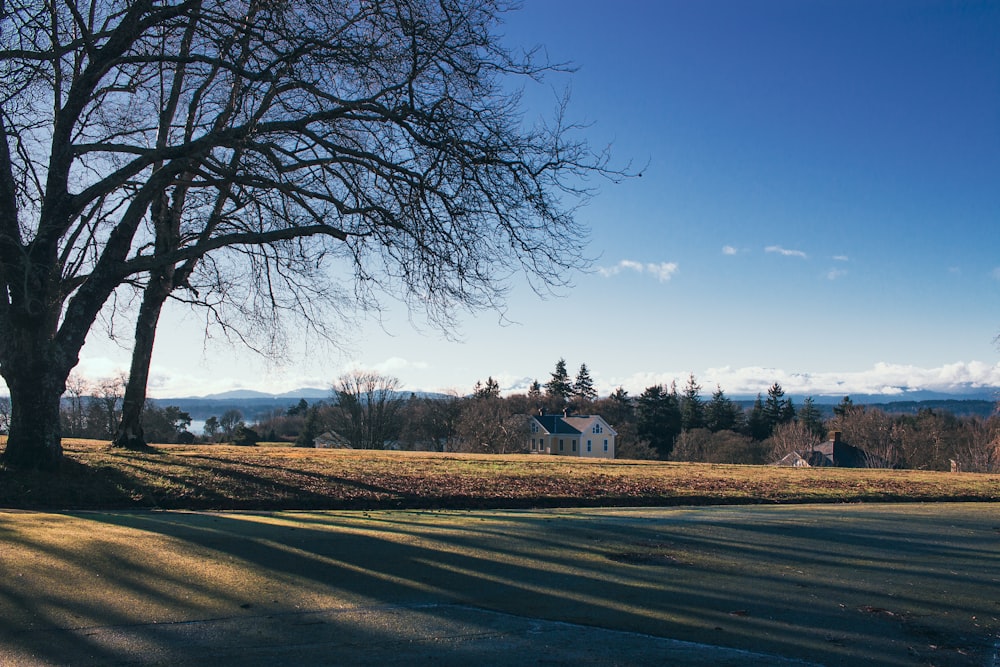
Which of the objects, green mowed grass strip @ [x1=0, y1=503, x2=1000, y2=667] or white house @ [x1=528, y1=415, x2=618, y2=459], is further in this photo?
white house @ [x1=528, y1=415, x2=618, y2=459]

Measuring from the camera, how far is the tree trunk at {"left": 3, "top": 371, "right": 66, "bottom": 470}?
11312 millimetres

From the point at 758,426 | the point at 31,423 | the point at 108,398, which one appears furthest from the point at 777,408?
the point at 31,423

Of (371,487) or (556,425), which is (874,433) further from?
(371,487)

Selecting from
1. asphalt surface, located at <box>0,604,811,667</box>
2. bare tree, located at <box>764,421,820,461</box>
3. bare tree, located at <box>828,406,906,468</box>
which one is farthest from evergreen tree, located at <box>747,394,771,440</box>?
asphalt surface, located at <box>0,604,811,667</box>

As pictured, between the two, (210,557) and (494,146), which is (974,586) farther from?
(494,146)

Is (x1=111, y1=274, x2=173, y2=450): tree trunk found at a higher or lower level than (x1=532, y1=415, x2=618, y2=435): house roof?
higher

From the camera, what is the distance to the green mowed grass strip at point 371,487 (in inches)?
419

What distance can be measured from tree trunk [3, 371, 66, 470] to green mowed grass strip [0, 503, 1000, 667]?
3.12 metres

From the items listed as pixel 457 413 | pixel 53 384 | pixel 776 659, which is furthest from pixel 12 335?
pixel 457 413

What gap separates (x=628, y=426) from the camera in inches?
3487

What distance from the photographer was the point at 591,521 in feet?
32.5

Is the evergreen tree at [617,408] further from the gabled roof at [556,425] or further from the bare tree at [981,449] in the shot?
the bare tree at [981,449]

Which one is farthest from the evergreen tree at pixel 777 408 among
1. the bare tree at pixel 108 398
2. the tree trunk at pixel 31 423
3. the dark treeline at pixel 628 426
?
the tree trunk at pixel 31 423

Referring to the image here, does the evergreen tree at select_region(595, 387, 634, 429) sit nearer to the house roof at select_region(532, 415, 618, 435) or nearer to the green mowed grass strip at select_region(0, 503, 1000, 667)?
the house roof at select_region(532, 415, 618, 435)
